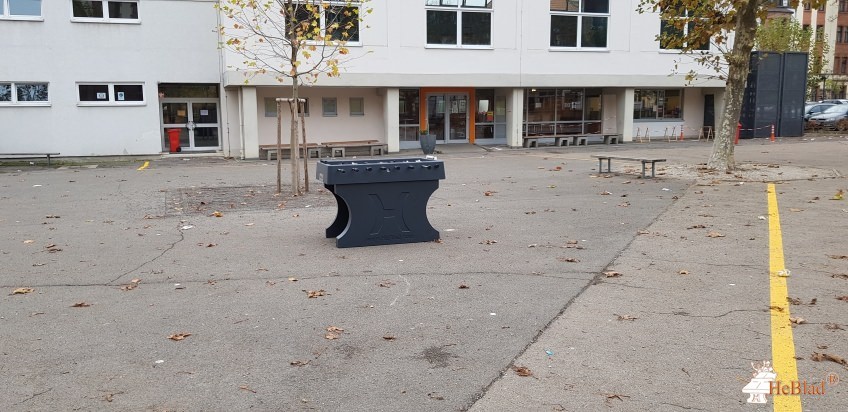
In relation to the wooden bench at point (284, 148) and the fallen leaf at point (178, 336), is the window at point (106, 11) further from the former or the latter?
the fallen leaf at point (178, 336)

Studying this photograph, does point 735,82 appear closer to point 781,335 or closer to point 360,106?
point 781,335

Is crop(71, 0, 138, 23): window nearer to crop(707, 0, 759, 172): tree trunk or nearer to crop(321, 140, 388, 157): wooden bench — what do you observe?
crop(321, 140, 388, 157): wooden bench

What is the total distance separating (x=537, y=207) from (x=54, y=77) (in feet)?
65.7

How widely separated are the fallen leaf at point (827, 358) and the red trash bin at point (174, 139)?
25.4 metres

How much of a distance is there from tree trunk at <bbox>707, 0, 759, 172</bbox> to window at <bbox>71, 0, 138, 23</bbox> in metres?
19.8

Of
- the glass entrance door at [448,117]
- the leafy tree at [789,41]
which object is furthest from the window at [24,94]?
the leafy tree at [789,41]

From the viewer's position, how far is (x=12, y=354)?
17.4 ft

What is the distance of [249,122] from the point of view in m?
25.3

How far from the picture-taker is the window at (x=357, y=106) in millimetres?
28312

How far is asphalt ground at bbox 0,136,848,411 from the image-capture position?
462 cm

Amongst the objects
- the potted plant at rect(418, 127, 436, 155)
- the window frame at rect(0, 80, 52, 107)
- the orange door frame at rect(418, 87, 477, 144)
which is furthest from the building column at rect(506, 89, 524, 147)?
the window frame at rect(0, 80, 52, 107)

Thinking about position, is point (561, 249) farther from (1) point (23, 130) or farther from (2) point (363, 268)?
(1) point (23, 130)

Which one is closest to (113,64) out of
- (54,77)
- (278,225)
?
(54,77)

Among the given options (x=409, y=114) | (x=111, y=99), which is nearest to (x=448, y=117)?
(x=409, y=114)
